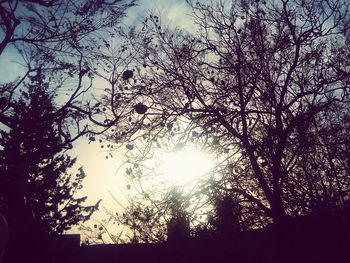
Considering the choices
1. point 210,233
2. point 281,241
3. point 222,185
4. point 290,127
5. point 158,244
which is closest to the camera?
point 281,241

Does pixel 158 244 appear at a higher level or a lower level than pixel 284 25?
lower

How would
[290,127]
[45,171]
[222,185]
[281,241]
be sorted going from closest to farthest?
[281,241] < [290,127] < [222,185] < [45,171]

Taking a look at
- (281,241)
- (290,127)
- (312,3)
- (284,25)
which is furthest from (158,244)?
(312,3)

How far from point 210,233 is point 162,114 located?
4261 mm

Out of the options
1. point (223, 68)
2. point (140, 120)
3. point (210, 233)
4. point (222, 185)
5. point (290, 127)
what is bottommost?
point (210, 233)

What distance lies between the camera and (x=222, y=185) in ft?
35.5

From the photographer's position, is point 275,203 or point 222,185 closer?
point 275,203

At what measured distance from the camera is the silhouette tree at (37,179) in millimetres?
11671

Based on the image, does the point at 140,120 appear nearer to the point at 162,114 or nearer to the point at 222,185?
the point at 162,114

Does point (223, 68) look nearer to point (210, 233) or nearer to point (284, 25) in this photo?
point (284, 25)

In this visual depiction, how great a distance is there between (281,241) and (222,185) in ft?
7.65

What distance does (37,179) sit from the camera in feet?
74.2

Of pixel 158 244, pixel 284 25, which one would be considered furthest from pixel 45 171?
pixel 284 25

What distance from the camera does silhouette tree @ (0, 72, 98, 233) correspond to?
11.7 metres
